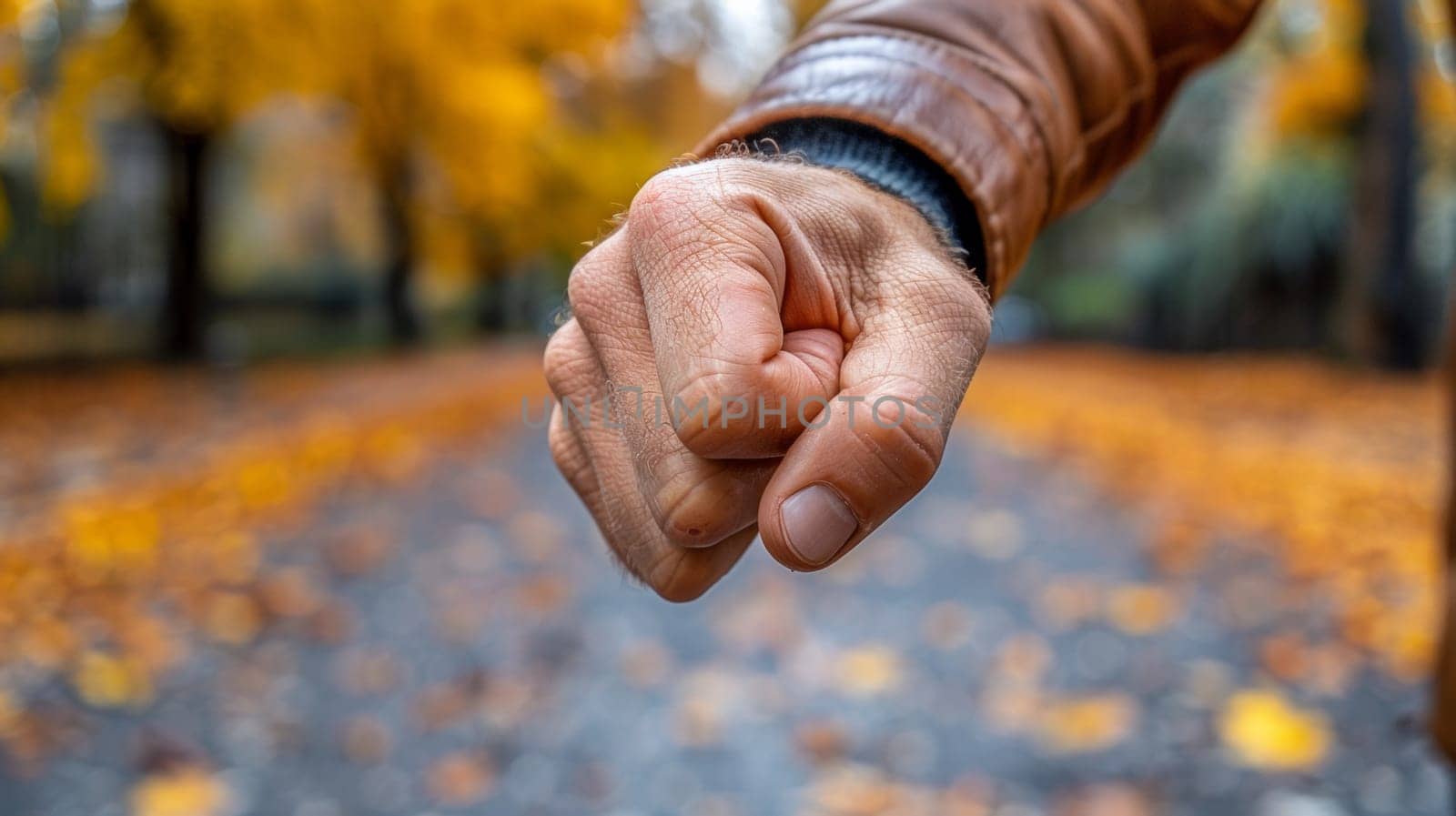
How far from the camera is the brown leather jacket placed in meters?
1.08

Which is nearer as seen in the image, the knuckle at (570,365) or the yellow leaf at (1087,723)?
the knuckle at (570,365)

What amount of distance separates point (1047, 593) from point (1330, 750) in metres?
1.53

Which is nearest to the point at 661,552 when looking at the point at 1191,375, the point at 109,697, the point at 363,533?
the point at 109,697

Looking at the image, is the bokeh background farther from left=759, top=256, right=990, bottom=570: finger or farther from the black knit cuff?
left=759, top=256, right=990, bottom=570: finger

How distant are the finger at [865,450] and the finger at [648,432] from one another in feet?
→ 0.17

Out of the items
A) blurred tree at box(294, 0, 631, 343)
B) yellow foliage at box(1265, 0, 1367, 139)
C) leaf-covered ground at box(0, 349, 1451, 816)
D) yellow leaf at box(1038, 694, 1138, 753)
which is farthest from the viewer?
yellow foliage at box(1265, 0, 1367, 139)

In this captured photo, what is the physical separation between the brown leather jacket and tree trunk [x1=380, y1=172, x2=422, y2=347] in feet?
50.9

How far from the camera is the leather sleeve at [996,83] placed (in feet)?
3.54

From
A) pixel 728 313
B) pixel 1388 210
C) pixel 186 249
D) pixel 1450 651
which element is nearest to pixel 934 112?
pixel 728 313

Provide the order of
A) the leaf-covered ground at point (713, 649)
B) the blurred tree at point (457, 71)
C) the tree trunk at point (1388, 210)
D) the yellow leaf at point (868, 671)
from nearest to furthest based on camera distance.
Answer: the leaf-covered ground at point (713, 649) < the yellow leaf at point (868, 671) < the blurred tree at point (457, 71) < the tree trunk at point (1388, 210)

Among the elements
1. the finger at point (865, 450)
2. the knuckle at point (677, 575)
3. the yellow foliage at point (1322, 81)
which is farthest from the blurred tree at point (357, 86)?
the yellow foliage at point (1322, 81)

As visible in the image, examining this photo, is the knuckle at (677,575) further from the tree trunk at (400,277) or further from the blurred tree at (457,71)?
the tree trunk at (400,277)

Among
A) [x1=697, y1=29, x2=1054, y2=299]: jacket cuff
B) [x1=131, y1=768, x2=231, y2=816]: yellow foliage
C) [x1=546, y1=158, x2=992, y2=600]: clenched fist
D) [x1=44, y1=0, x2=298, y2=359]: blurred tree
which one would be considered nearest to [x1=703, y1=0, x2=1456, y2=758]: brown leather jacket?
[x1=697, y1=29, x2=1054, y2=299]: jacket cuff

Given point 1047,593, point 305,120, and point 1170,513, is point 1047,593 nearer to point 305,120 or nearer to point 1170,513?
point 1170,513
